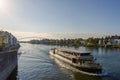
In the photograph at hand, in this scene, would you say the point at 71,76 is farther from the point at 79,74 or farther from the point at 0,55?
the point at 0,55

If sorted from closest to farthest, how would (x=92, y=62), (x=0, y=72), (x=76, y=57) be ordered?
(x=0, y=72) < (x=92, y=62) < (x=76, y=57)

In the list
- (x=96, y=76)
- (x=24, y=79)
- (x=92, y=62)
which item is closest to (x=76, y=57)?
(x=92, y=62)

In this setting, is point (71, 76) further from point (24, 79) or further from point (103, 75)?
point (24, 79)

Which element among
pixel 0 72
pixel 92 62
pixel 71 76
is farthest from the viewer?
pixel 92 62

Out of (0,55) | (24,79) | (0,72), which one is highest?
(0,55)

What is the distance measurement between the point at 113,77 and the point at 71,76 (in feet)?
28.5

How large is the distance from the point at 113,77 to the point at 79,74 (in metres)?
7.70

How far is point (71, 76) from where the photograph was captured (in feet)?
139

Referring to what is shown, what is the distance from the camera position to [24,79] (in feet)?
131

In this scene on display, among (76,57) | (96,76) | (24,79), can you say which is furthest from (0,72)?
(76,57)

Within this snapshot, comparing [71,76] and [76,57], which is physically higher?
[76,57]

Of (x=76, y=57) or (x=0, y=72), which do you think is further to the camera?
(x=76, y=57)

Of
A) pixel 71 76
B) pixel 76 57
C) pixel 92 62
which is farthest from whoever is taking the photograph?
pixel 76 57

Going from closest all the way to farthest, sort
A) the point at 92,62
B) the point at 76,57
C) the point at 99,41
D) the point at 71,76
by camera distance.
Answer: the point at 71,76
the point at 92,62
the point at 76,57
the point at 99,41
